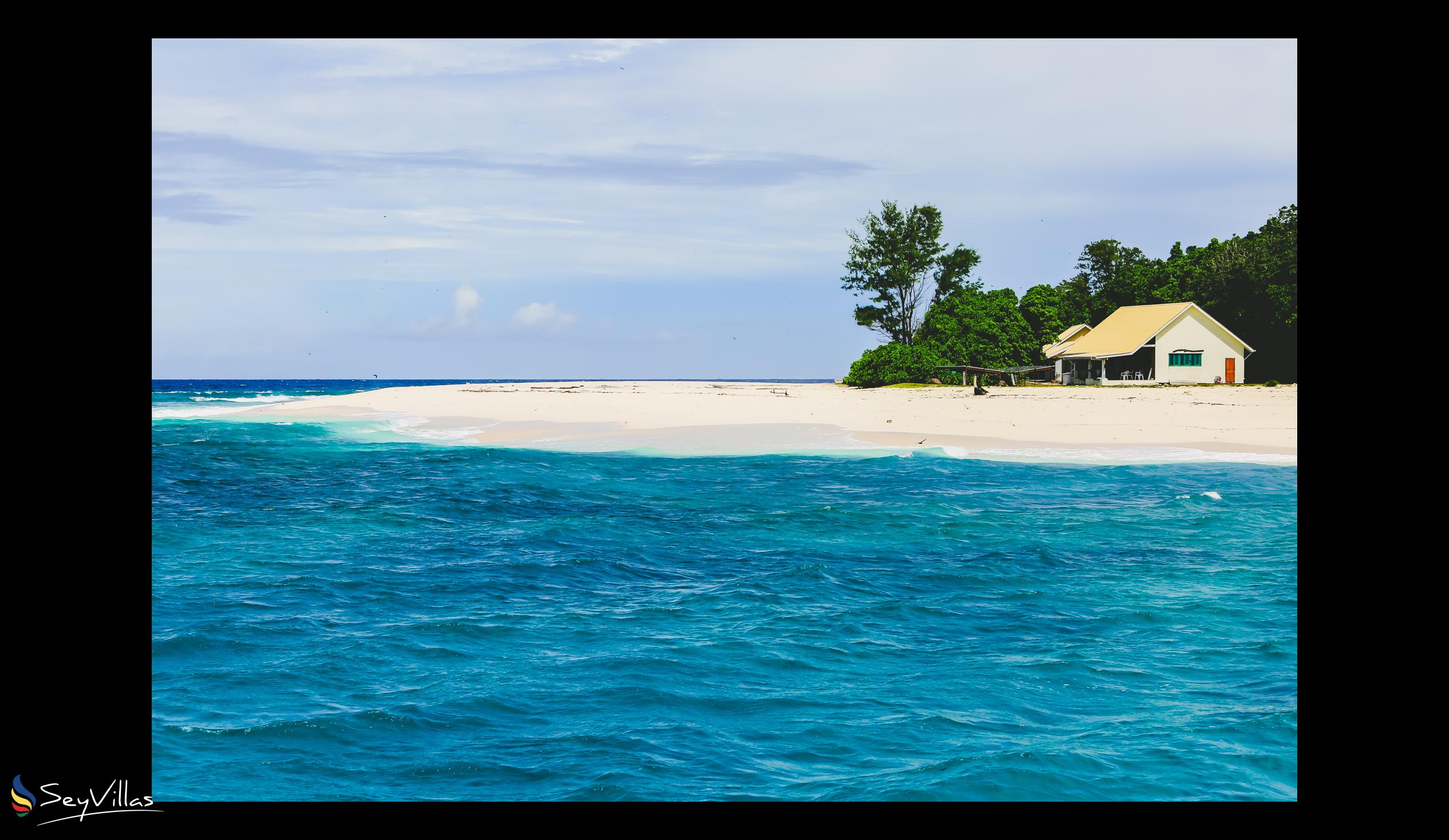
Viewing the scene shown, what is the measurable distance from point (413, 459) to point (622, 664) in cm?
1806

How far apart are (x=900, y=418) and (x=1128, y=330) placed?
20.7 meters

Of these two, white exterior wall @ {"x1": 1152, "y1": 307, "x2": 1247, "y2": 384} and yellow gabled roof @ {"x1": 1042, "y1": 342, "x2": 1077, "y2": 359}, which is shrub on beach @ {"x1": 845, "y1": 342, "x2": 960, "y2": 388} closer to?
yellow gabled roof @ {"x1": 1042, "y1": 342, "x2": 1077, "y2": 359}

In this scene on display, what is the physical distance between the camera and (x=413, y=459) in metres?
24.7

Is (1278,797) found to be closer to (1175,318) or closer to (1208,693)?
(1208,693)

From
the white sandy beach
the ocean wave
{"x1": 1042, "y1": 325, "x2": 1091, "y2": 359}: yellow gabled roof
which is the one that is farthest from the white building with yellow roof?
the ocean wave

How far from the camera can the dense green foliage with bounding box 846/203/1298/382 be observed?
1829 inches

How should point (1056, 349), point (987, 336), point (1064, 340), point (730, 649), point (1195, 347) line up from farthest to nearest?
1. point (1064, 340)
2. point (1056, 349)
3. point (987, 336)
4. point (1195, 347)
5. point (730, 649)
